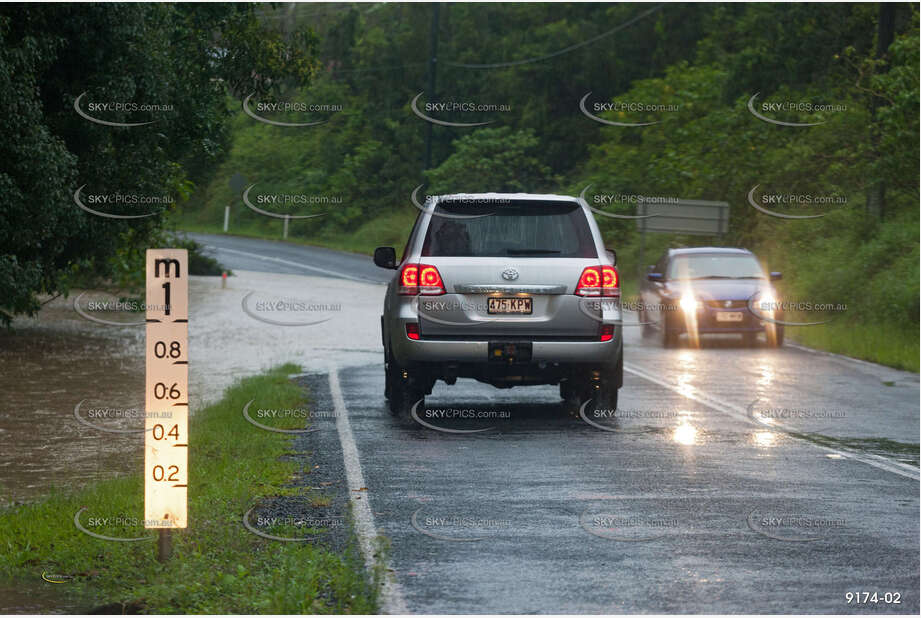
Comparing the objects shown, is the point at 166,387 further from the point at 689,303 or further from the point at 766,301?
the point at 766,301

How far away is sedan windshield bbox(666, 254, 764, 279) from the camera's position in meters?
24.7

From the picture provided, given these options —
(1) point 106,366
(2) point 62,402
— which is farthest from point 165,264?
(1) point 106,366

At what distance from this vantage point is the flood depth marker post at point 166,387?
747cm

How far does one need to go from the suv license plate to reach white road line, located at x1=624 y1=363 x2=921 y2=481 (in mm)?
2753

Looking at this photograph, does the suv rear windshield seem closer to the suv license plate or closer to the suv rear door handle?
the suv rear door handle

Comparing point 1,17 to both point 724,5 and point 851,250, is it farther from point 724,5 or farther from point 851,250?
point 724,5

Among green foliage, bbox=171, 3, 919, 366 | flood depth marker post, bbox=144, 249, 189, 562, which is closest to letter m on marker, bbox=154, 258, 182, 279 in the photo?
flood depth marker post, bbox=144, 249, 189, 562

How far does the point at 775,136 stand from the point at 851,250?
8.11 metres

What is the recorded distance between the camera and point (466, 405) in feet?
51.2

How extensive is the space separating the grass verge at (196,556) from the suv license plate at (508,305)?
2620 mm

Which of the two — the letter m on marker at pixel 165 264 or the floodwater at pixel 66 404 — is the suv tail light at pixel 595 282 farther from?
the letter m on marker at pixel 165 264

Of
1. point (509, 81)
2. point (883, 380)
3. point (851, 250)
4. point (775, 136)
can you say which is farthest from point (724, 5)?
point (883, 380)

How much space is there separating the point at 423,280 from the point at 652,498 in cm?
403

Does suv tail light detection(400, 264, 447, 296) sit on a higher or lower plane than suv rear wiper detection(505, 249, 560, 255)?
lower
